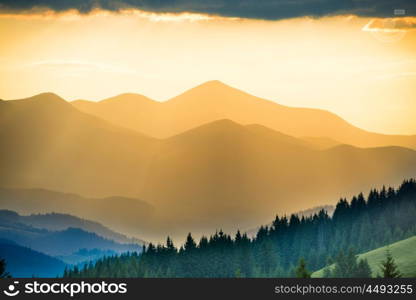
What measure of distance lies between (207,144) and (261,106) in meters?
11.8

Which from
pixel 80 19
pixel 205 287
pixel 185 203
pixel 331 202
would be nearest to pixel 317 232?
pixel 331 202

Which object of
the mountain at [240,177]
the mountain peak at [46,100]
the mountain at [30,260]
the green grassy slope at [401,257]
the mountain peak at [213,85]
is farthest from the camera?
the mountain at [240,177]

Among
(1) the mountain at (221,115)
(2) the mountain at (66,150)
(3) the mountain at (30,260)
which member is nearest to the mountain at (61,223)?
(2) the mountain at (66,150)

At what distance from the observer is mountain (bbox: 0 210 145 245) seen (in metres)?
104

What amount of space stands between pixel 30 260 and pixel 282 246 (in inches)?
1296

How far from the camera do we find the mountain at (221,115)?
9750cm

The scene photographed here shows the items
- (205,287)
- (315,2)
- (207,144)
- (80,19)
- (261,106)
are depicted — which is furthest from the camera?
(207,144)

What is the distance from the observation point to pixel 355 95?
93.9 m

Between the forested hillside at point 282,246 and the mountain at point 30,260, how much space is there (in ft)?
38.9

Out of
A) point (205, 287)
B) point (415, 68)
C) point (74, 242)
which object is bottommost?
point (205, 287)

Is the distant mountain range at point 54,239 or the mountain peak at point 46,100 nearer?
the mountain peak at point 46,100

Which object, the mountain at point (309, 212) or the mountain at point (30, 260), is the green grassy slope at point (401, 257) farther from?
the mountain at point (30, 260)

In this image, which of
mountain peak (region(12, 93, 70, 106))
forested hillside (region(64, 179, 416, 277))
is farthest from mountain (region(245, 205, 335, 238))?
mountain peak (region(12, 93, 70, 106))

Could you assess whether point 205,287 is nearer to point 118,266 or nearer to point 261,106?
point 118,266
